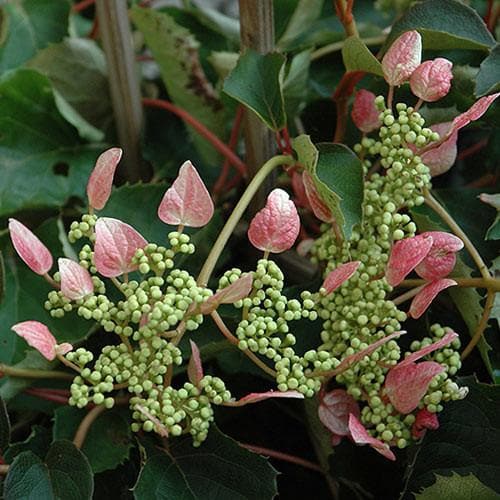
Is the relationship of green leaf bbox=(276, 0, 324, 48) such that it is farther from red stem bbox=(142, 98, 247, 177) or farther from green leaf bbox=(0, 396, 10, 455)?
green leaf bbox=(0, 396, 10, 455)

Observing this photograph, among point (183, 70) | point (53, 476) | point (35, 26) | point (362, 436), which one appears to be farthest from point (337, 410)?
point (35, 26)

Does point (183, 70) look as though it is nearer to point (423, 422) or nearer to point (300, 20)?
point (300, 20)

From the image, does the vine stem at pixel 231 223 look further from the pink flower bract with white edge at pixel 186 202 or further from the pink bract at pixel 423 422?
the pink bract at pixel 423 422

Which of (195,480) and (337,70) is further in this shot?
(337,70)

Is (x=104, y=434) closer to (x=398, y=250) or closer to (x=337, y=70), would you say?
(x=398, y=250)

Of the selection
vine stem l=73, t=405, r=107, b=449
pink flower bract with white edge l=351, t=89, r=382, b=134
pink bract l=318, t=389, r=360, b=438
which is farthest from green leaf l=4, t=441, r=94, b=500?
pink flower bract with white edge l=351, t=89, r=382, b=134

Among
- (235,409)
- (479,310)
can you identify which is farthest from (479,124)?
(235,409)
